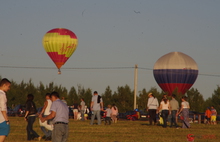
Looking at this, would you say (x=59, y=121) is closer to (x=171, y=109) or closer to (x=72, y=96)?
(x=171, y=109)

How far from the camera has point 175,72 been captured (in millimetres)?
86625

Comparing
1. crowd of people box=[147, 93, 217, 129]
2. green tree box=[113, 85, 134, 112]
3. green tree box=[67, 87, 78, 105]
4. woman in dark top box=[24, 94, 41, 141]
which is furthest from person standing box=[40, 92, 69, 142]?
green tree box=[67, 87, 78, 105]

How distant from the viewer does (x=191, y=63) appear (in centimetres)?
8969

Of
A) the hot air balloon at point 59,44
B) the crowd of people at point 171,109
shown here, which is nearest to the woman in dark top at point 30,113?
the crowd of people at point 171,109

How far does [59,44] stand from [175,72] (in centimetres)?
2535

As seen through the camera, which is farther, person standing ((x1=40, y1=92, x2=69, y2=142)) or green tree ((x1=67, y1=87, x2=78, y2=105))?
green tree ((x1=67, y1=87, x2=78, y2=105))

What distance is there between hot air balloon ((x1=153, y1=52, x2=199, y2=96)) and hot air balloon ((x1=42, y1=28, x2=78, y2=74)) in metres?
21.8

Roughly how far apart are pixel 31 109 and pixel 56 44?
4579cm

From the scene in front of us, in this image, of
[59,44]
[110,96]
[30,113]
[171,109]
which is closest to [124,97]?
[110,96]

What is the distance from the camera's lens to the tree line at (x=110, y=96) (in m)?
83.6

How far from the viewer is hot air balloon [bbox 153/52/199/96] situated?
85312 millimetres

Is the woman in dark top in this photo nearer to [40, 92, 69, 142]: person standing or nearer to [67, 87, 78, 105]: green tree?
[40, 92, 69, 142]: person standing

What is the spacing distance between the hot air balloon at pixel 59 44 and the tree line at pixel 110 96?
16539 millimetres

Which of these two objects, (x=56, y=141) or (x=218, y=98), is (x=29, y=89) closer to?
(x=218, y=98)
